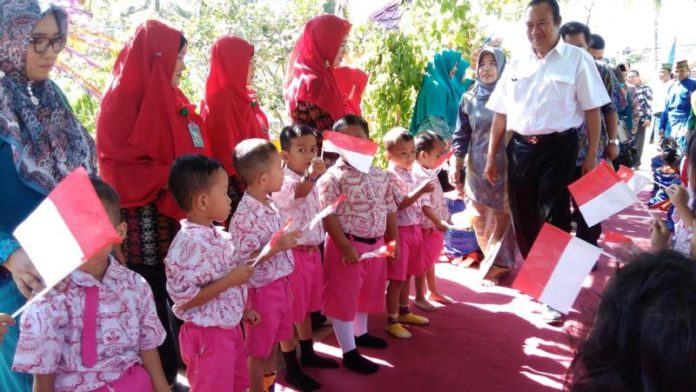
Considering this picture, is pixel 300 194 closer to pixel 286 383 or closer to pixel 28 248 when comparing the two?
pixel 286 383

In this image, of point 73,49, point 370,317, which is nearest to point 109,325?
point 73,49

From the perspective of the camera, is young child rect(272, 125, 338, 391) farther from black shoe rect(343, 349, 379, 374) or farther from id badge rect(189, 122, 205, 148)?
id badge rect(189, 122, 205, 148)

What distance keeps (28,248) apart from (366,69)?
4.08 metres

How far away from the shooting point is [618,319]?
71 cm

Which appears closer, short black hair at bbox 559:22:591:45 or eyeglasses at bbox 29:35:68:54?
eyeglasses at bbox 29:35:68:54

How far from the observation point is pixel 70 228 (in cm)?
111

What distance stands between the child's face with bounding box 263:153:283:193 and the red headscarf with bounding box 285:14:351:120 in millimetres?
997

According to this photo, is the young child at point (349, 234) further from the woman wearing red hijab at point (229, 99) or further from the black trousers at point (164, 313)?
the black trousers at point (164, 313)

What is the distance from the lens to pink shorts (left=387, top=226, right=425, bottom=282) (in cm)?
301

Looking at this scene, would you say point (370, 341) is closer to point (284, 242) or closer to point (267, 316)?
point (267, 316)

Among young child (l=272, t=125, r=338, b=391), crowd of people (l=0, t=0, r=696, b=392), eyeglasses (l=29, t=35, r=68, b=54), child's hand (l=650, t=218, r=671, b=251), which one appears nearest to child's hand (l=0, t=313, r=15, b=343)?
crowd of people (l=0, t=0, r=696, b=392)

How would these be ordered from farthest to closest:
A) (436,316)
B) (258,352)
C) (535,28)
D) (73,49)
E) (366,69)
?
(366,69), (436,316), (535,28), (73,49), (258,352)

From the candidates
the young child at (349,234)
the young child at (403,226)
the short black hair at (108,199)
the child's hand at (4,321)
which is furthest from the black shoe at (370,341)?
the child's hand at (4,321)

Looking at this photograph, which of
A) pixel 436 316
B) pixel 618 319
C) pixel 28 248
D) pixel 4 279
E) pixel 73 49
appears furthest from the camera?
pixel 436 316
